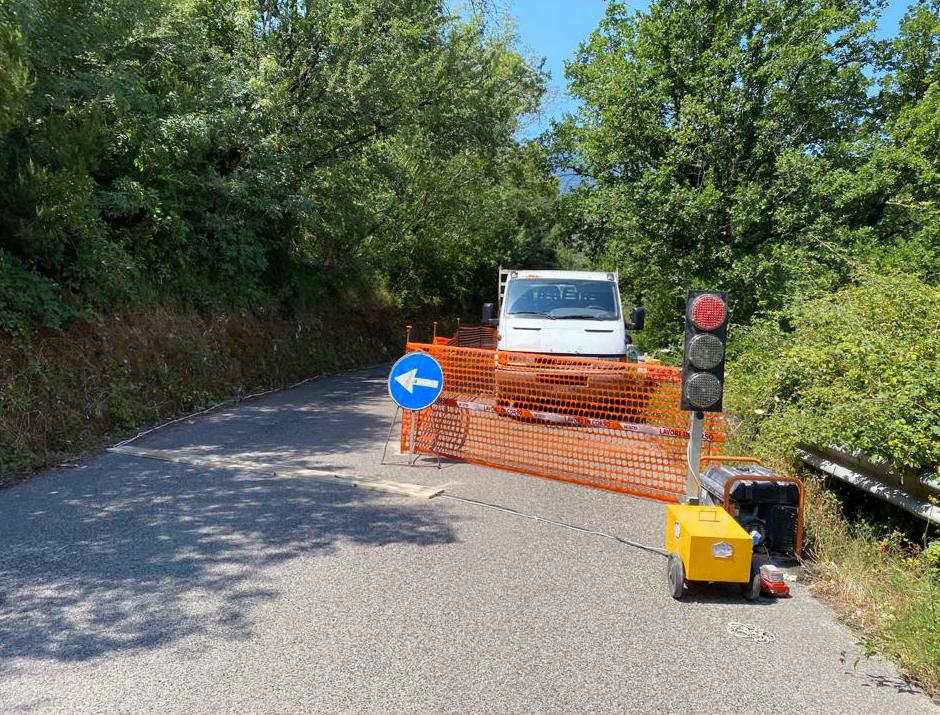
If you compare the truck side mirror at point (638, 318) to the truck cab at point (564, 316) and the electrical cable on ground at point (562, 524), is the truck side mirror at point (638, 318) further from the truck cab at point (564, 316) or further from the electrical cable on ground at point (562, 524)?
the electrical cable on ground at point (562, 524)

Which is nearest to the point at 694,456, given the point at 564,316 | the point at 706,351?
the point at 706,351

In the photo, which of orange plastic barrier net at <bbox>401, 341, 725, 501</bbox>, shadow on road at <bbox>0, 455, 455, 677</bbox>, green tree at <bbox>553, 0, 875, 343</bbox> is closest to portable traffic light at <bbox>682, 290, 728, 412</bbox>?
orange plastic barrier net at <bbox>401, 341, 725, 501</bbox>

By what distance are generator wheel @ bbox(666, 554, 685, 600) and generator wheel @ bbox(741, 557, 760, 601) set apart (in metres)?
0.43

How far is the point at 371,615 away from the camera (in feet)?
14.2

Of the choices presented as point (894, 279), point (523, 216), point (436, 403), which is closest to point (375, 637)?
point (436, 403)

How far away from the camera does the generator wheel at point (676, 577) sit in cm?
473

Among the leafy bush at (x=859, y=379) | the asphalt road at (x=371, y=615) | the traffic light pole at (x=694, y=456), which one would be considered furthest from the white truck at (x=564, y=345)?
the traffic light pole at (x=694, y=456)

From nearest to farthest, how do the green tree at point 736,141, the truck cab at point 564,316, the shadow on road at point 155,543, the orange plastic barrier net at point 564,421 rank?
the shadow on road at point 155,543
the orange plastic barrier net at point 564,421
the truck cab at point 564,316
the green tree at point 736,141

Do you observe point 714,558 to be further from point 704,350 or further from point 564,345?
point 564,345

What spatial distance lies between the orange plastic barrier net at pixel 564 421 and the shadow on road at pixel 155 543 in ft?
6.83

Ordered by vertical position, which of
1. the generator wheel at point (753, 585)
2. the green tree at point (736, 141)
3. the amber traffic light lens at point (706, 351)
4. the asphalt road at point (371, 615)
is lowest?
the asphalt road at point (371, 615)

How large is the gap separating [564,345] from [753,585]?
20.7 ft

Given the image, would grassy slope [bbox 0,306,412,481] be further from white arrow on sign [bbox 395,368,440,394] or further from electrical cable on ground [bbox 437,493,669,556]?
electrical cable on ground [bbox 437,493,669,556]

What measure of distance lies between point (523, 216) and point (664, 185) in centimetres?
1935
